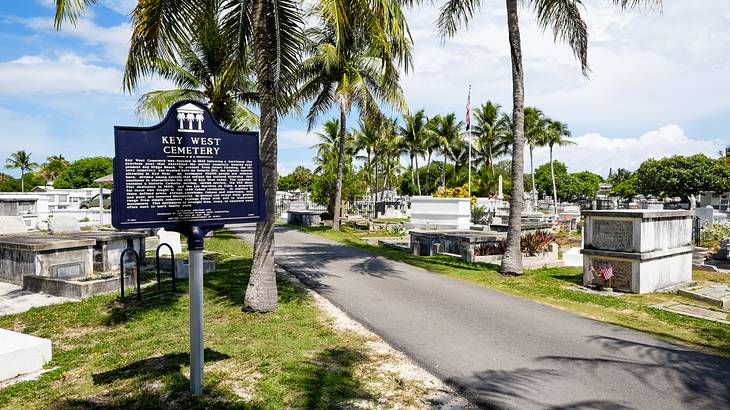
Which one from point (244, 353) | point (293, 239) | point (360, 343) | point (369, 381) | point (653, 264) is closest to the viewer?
point (369, 381)

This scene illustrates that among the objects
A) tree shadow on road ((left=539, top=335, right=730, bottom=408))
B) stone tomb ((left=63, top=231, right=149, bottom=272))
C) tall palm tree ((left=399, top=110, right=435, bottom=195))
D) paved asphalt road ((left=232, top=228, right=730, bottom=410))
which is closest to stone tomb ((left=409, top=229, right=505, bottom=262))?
paved asphalt road ((left=232, top=228, right=730, bottom=410))

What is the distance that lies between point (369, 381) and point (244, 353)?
5.57 feet

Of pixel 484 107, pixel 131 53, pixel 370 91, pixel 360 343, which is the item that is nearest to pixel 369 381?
pixel 360 343

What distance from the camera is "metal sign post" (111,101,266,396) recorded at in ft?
15.0

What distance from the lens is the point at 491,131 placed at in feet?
170

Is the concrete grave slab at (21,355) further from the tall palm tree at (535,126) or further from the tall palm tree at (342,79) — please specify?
the tall palm tree at (535,126)

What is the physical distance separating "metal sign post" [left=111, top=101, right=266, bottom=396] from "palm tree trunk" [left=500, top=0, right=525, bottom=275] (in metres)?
8.27

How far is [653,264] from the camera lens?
1009 cm

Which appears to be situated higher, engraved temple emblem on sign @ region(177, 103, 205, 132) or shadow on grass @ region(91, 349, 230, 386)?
engraved temple emblem on sign @ region(177, 103, 205, 132)

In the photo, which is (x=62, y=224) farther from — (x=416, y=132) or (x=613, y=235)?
(x=416, y=132)

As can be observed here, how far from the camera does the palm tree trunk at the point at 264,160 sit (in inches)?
298

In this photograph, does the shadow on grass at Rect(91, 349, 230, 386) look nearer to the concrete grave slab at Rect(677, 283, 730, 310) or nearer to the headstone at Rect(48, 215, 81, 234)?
the concrete grave slab at Rect(677, 283, 730, 310)

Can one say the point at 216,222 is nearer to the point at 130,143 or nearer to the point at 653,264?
the point at 130,143

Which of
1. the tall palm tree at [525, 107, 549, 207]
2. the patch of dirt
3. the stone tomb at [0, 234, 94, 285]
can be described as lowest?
the patch of dirt
